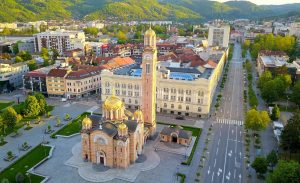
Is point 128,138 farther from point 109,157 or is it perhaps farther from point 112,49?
point 112,49

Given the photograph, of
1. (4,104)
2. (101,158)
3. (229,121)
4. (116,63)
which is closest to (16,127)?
(4,104)

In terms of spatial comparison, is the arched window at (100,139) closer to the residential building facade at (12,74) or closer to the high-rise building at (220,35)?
the residential building facade at (12,74)

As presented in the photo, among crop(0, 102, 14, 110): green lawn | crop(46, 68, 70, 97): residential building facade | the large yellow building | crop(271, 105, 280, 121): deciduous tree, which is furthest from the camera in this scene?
crop(46, 68, 70, 97): residential building facade

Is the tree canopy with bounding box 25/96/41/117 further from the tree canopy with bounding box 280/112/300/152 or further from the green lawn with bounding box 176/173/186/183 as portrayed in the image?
the tree canopy with bounding box 280/112/300/152

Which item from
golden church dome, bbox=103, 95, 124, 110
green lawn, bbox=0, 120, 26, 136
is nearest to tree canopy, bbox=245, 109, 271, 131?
golden church dome, bbox=103, 95, 124, 110

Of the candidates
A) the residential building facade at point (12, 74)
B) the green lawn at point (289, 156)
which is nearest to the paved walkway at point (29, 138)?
the residential building facade at point (12, 74)
